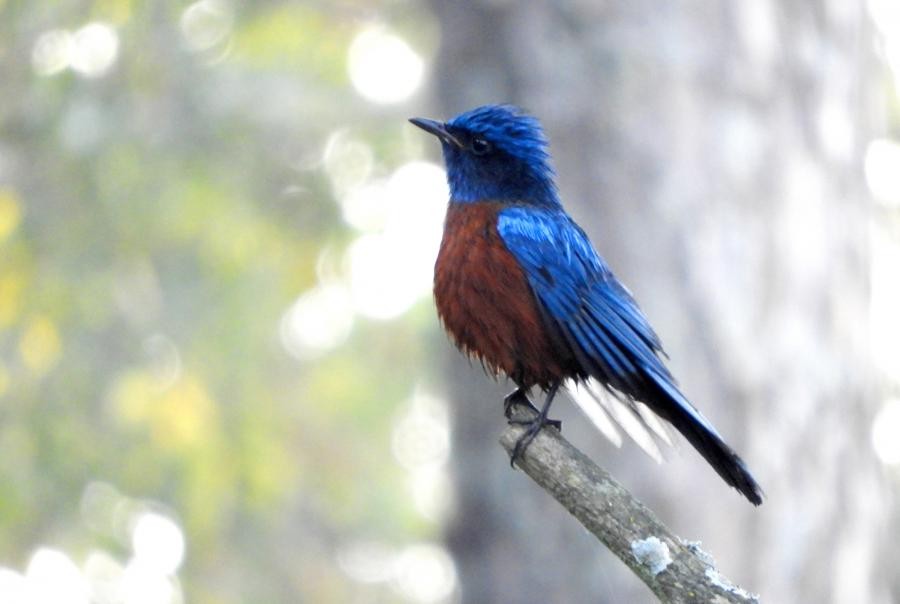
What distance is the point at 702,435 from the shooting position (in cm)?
441

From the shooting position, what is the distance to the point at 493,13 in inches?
332

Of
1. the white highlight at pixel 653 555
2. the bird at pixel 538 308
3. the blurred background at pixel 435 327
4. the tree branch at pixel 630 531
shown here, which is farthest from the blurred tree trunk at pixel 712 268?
the white highlight at pixel 653 555

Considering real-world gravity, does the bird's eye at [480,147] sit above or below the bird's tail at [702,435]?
above

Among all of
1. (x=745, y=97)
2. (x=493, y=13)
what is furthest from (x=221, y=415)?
(x=745, y=97)

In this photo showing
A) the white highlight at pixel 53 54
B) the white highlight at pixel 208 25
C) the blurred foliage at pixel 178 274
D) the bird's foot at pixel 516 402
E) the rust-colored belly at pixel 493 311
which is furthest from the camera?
the white highlight at pixel 208 25

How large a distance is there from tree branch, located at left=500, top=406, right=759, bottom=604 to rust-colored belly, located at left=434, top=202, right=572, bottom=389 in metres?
1.17

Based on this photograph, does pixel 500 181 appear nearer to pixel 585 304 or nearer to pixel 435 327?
pixel 585 304

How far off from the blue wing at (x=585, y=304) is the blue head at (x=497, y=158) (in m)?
0.22

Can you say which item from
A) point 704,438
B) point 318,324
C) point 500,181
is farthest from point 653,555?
point 318,324

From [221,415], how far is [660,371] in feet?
17.0

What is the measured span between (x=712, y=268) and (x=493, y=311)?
283cm

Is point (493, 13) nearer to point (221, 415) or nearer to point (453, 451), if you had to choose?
point (453, 451)

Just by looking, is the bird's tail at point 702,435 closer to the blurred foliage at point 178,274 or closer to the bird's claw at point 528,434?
the bird's claw at point 528,434

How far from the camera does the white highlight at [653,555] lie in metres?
3.50
